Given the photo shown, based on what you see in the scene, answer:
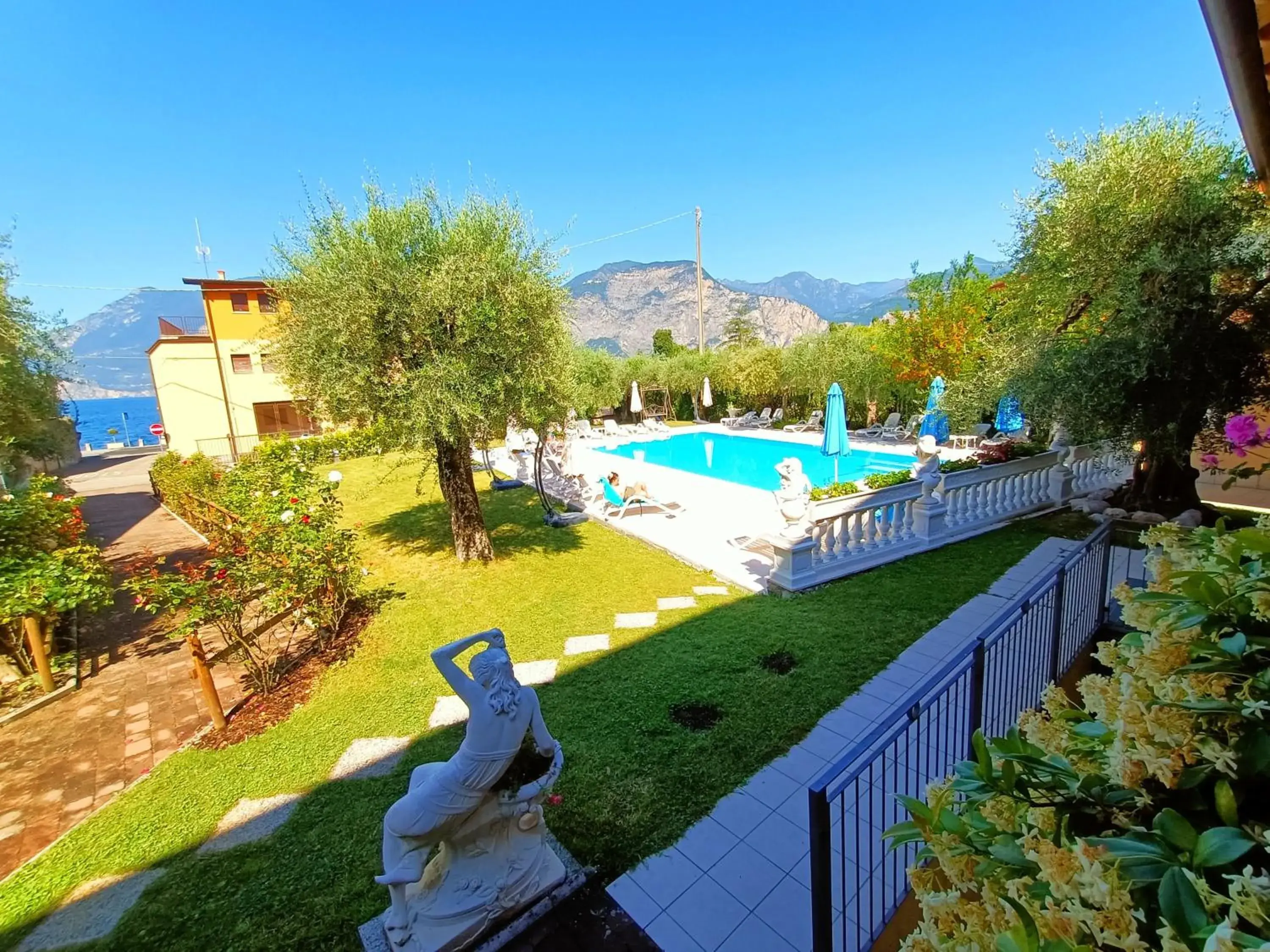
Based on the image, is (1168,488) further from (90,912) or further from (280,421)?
(280,421)

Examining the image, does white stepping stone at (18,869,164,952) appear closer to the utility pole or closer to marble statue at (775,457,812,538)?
marble statue at (775,457,812,538)

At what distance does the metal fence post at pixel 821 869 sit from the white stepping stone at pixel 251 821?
3629mm

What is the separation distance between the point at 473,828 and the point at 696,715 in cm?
219

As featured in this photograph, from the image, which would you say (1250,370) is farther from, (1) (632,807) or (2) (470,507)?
(2) (470,507)

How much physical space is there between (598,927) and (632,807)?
78 cm

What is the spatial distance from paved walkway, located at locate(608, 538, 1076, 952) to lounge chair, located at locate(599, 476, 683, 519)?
6960mm

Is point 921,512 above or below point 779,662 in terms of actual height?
above

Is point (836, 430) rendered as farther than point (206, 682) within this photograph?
Yes

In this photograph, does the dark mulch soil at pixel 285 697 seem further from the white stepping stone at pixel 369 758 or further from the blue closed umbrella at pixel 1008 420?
the blue closed umbrella at pixel 1008 420

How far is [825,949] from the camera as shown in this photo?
81.4 inches

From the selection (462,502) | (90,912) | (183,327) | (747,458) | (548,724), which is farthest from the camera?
(183,327)

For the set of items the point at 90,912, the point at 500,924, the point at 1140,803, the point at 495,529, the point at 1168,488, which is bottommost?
the point at 90,912

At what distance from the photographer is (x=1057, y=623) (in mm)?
3918

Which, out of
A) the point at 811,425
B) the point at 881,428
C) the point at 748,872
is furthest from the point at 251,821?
→ the point at 811,425
